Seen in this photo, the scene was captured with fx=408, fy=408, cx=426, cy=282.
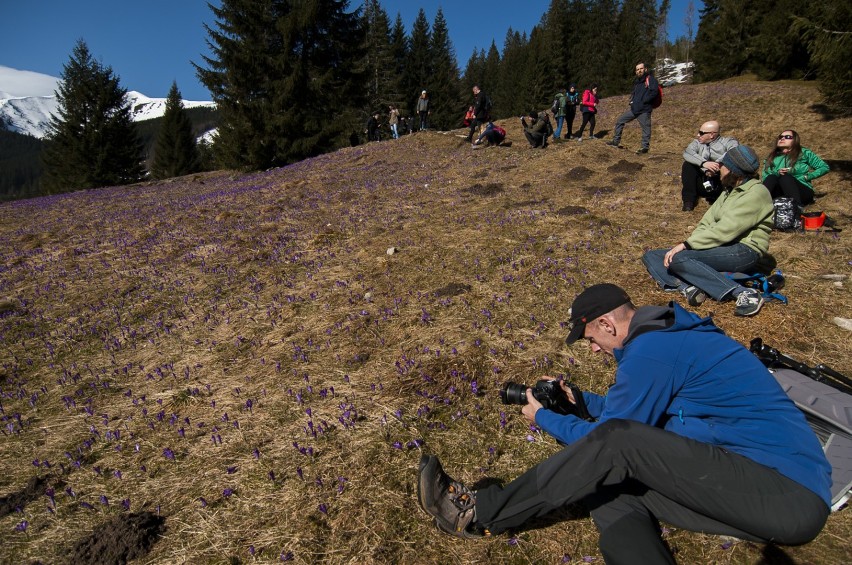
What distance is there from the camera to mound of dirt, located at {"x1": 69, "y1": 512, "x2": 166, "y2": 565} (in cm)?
314

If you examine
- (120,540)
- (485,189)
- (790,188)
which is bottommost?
(120,540)

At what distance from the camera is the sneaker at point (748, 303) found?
5348 millimetres

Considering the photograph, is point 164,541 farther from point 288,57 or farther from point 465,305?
point 288,57

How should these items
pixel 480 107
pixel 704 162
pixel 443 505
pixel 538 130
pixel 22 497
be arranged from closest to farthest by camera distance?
pixel 443 505 < pixel 22 497 < pixel 704 162 < pixel 538 130 < pixel 480 107

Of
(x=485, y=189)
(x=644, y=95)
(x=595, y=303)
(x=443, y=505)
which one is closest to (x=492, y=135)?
(x=644, y=95)

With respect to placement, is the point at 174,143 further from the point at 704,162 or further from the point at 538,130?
the point at 704,162

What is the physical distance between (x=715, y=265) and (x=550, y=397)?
392 cm

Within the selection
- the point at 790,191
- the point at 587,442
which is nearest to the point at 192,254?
the point at 587,442

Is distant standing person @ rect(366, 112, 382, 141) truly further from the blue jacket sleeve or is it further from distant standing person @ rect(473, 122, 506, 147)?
the blue jacket sleeve

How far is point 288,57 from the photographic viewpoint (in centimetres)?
2834

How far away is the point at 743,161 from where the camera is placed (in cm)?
543

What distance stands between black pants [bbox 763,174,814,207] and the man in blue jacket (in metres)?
8.04

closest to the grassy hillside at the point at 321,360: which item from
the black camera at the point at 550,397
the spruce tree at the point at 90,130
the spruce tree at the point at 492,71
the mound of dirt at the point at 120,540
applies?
the mound of dirt at the point at 120,540

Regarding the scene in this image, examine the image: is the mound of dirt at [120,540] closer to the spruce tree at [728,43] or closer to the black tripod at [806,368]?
the black tripod at [806,368]
